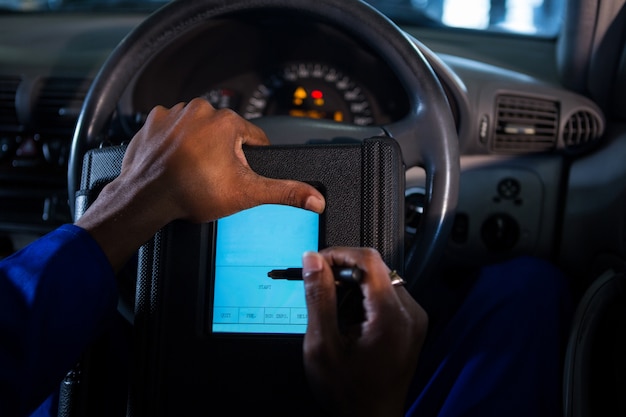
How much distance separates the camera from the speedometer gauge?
1251 millimetres

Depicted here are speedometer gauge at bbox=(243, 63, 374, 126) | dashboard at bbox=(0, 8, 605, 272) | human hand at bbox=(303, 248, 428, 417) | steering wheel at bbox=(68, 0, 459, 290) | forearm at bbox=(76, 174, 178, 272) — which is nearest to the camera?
human hand at bbox=(303, 248, 428, 417)

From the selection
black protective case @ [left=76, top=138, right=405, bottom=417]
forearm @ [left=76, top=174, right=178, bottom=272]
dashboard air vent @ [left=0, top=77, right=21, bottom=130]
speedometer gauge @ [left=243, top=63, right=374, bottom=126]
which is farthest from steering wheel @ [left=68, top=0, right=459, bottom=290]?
dashboard air vent @ [left=0, top=77, right=21, bottom=130]

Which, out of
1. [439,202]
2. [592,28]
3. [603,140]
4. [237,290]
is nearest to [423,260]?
[439,202]

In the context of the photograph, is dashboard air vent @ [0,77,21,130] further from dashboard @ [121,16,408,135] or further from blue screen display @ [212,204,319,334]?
blue screen display @ [212,204,319,334]

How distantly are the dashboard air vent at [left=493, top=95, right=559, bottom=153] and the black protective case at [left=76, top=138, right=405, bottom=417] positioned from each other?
1.71ft

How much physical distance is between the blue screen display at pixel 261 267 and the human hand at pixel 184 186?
41mm

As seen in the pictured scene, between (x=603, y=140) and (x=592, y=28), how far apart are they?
0.23 meters

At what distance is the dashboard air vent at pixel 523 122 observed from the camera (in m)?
1.15

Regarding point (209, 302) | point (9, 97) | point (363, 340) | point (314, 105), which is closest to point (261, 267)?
point (209, 302)

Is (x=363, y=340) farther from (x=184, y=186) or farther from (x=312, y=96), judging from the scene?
(x=312, y=96)

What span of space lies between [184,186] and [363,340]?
27 centimetres

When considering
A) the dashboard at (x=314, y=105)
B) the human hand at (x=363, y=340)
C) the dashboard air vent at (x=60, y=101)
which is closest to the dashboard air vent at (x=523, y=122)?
the dashboard at (x=314, y=105)

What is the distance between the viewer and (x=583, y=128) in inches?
45.5

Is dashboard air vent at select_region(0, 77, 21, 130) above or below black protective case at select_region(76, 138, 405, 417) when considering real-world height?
above
